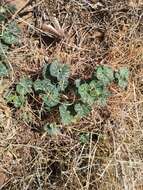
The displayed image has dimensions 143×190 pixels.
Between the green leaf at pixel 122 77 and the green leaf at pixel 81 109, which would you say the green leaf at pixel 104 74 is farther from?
the green leaf at pixel 81 109

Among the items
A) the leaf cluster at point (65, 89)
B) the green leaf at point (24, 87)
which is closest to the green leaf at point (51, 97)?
the leaf cluster at point (65, 89)

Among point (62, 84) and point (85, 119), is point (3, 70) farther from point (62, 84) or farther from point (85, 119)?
point (85, 119)

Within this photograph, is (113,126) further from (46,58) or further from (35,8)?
(35,8)

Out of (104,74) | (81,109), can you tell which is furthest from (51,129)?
(104,74)

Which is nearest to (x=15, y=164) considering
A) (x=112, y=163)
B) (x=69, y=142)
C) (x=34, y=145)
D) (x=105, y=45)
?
(x=34, y=145)

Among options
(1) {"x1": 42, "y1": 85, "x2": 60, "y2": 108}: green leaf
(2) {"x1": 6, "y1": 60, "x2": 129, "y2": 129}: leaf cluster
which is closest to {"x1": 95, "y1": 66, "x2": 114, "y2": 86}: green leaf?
(2) {"x1": 6, "y1": 60, "x2": 129, "y2": 129}: leaf cluster

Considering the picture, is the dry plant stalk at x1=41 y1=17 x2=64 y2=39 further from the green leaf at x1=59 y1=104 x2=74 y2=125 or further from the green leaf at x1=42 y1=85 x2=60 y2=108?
the green leaf at x1=59 y1=104 x2=74 y2=125
